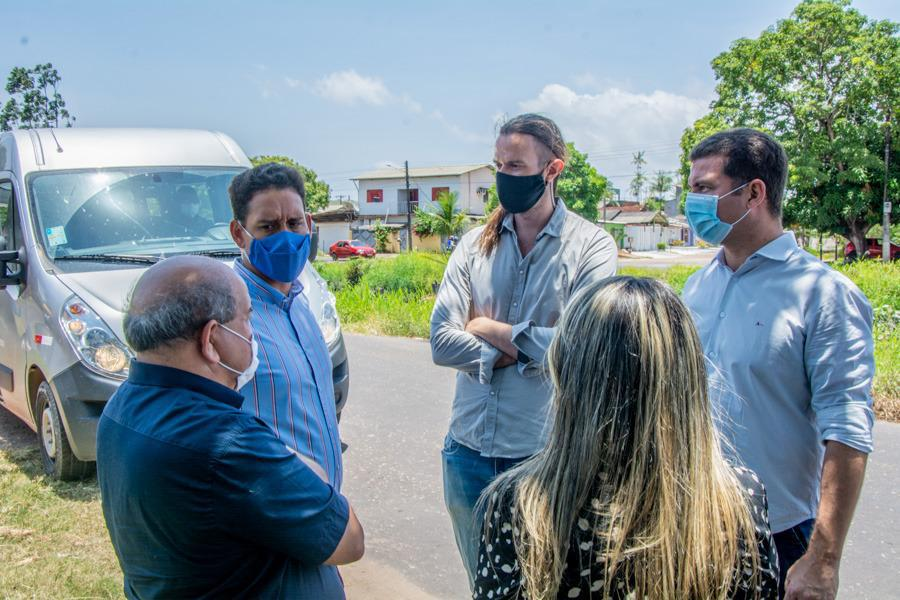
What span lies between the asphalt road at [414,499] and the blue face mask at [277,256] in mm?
1974

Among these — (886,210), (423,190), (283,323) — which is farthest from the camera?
(423,190)

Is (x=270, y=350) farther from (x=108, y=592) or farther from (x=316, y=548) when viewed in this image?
(x=108, y=592)

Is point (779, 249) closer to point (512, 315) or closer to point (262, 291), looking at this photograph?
point (512, 315)

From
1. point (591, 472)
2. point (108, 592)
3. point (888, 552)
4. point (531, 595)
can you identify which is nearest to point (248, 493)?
point (531, 595)

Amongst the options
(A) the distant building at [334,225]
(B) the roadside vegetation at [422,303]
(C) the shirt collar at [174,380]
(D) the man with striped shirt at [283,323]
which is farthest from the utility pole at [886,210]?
(A) the distant building at [334,225]

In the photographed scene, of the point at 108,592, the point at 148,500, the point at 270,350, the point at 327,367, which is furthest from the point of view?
the point at 108,592

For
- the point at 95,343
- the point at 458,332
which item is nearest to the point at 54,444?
the point at 95,343

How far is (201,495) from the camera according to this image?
1615mm

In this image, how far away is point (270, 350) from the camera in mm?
2396

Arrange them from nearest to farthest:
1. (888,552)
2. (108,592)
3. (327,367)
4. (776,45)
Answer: (327,367)
(108,592)
(888,552)
(776,45)

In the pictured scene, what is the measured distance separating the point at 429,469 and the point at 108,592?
2612 millimetres

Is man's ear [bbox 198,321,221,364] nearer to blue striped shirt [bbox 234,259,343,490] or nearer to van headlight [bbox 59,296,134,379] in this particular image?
blue striped shirt [bbox 234,259,343,490]

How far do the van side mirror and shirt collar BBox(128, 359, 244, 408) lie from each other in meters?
4.31

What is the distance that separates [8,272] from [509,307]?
14.3 feet
